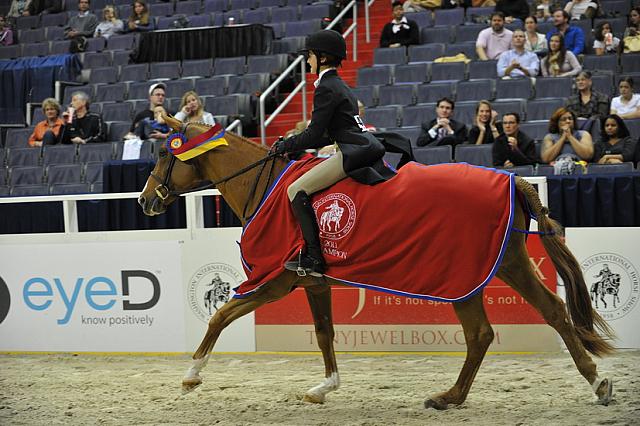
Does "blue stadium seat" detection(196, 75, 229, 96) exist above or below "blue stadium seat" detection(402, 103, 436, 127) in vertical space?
above

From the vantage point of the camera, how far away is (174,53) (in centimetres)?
1570

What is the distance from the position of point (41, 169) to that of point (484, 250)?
9.03 metres

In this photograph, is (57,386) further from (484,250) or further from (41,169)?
(41,169)

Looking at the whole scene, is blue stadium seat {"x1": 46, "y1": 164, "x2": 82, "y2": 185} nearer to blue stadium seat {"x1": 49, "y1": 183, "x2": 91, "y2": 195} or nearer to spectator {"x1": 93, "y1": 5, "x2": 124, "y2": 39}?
blue stadium seat {"x1": 49, "y1": 183, "x2": 91, "y2": 195}

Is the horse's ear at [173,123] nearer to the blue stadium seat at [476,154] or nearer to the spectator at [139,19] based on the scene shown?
the blue stadium seat at [476,154]

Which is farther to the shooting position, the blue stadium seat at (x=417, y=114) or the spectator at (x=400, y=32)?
the spectator at (x=400, y=32)

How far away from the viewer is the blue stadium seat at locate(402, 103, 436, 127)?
11.9m

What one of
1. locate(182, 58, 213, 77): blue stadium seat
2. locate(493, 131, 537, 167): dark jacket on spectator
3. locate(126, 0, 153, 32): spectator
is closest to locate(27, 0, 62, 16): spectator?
locate(126, 0, 153, 32): spectator

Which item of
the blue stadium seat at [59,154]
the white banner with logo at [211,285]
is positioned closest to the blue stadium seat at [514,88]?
the white banner with logo at [211,285]

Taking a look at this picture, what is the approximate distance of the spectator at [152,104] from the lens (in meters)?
12.5

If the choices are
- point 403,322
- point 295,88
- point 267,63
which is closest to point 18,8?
point 267,63

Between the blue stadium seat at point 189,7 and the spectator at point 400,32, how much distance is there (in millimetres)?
5339

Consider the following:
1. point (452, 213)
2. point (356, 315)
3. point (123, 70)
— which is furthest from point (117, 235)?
point (123, 70)

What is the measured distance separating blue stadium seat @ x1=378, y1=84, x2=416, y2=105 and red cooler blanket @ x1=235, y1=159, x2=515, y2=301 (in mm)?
6786
